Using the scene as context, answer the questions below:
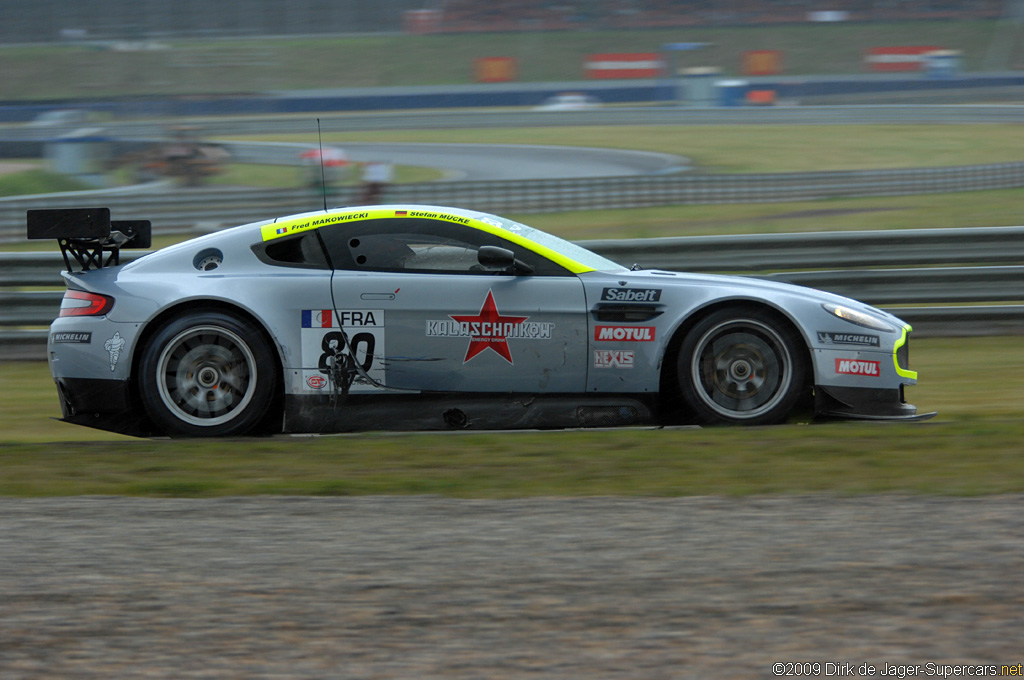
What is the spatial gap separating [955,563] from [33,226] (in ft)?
15.8

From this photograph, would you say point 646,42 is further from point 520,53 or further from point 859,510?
point 859,510

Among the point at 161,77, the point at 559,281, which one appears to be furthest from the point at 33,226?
the point at 161,77

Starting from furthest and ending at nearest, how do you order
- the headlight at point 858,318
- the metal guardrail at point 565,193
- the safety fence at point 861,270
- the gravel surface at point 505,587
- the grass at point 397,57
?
the grass at point 397,57 < the metal guardrail at point 565,193 < the safety fence at point 861,270 < the headlight at point 858,318 < the gravel surface at point 505,587

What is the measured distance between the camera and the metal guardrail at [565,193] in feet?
63.0

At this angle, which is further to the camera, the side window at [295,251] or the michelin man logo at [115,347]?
the side window at [295,251]

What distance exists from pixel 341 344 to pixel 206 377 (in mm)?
733

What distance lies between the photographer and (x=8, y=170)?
89.7 feet

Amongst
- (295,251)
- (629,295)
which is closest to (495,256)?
(629,295)

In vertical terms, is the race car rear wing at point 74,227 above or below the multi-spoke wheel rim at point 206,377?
above

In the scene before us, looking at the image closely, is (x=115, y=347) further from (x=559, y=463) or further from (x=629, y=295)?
(x=629, y=295)

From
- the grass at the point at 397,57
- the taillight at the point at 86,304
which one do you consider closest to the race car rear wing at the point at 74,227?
the taillight at the point at 86,304

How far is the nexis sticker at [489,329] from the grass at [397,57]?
40.5 meters

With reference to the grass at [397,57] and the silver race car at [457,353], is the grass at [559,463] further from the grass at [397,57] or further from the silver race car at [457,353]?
the grass at [397,57]

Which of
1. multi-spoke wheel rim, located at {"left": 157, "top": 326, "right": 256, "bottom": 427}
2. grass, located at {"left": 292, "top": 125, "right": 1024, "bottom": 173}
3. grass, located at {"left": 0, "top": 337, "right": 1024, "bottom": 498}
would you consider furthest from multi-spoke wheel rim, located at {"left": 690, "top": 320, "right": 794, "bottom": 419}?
grass, located at {"left": 292, "top": 125, "right": 1024, "bottom": 173}
